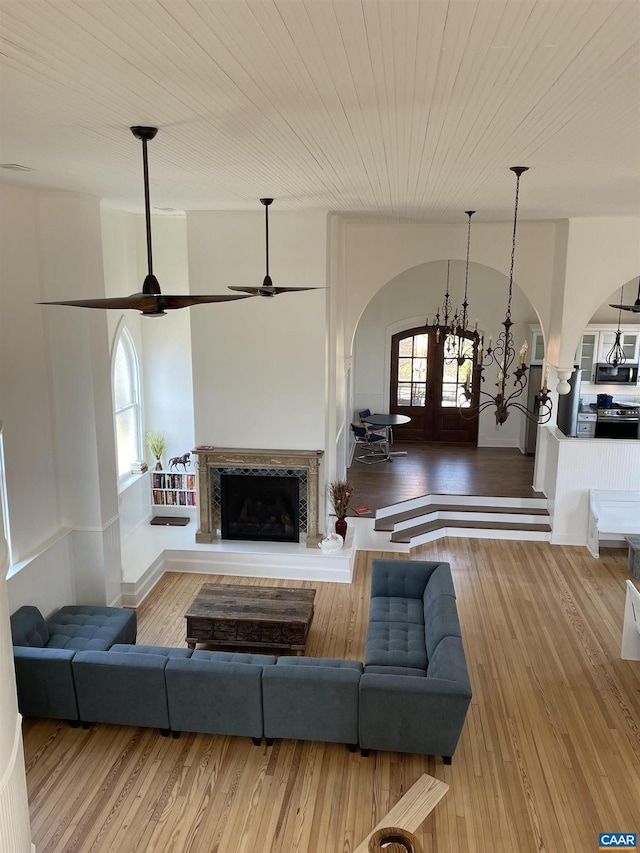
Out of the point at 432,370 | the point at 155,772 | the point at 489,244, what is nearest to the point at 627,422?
the point at 432,370

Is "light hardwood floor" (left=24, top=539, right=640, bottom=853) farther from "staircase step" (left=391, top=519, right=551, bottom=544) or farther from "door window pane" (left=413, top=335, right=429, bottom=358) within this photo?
"door window pane" (left=413, top=335, right=429, bottom=358)

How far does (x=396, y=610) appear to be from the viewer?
6477mm

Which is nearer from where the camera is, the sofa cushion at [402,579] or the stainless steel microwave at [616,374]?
the sofa cushion at [402,579]

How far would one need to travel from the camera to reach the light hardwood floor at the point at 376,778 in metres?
4.25

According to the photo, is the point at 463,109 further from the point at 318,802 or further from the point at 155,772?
the point at 155,772

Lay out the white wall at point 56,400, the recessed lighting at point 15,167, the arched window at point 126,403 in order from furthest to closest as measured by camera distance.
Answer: the arched window at point 126,403 < the white wall at point 56,400 < the recessed lighting at point 15,167

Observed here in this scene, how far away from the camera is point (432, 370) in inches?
508

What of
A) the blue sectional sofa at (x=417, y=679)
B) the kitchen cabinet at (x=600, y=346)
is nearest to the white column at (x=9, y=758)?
the blue sectional sofa at (x=417, y=679)

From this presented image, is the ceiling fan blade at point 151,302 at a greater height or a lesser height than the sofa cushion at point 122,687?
greater

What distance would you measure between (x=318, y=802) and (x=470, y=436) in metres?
9.23

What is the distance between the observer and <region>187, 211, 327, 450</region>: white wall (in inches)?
307

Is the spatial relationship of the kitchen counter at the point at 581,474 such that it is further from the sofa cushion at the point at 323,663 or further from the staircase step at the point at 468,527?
the sofa cushion at the point at 323,663

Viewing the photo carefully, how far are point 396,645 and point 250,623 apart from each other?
58.7 inches

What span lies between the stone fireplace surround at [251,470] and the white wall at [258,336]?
6.0 inches
